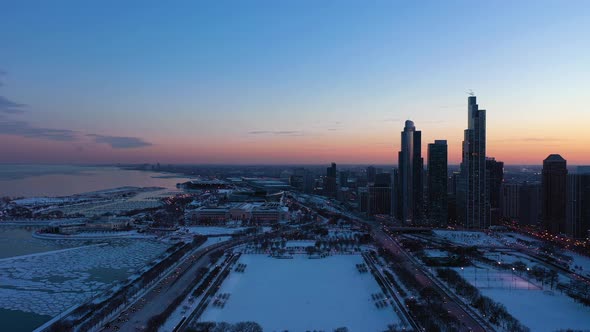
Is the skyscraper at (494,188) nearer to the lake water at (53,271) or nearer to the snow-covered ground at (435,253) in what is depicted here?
the snow-covered ground at (435,253)

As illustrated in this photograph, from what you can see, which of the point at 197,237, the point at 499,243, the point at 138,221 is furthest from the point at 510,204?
the point at 138,221

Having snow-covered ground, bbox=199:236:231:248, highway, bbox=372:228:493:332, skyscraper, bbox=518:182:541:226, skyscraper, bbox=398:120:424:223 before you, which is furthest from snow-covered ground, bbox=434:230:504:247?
snow-covered ground, bbox=199:236:231:248

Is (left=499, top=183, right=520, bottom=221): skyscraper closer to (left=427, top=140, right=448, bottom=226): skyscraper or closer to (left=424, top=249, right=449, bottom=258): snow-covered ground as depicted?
(left=427, top=140, right=448, bottom=226): skyscraper

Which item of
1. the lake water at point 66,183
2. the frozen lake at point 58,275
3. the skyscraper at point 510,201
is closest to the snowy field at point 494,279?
the frozen lake at point 58,275

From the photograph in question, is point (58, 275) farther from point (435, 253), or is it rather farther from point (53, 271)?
point (435, 253)

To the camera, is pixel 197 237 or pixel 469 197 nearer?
pixel 197 237

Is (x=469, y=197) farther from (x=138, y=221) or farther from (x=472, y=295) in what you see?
(x=138, y=221)
